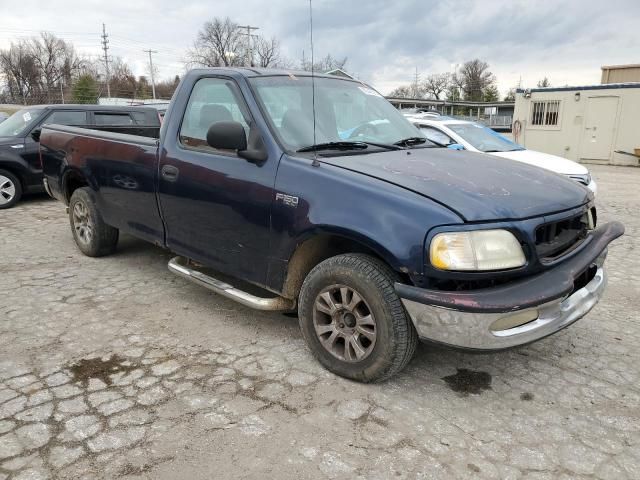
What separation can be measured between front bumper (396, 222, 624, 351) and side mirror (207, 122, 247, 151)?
1.46m

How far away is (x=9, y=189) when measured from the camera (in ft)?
28.3

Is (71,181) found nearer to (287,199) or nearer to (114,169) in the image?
(114,169)

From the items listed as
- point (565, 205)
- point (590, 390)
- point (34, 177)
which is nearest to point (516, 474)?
point (590, 390)

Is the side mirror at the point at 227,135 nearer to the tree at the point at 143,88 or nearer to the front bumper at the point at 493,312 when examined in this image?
the front bumper at the point at 493,312

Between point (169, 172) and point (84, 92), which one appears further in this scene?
point (84, 92)

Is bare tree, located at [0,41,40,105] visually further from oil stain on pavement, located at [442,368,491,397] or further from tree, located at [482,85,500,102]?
oil stain on pavement, located at [442,368,491,397]

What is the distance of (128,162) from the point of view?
448 centimetres

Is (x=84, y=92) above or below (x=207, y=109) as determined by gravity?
above

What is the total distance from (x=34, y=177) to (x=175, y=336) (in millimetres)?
6601

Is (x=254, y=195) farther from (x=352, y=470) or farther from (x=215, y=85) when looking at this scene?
(x=352, y=470)

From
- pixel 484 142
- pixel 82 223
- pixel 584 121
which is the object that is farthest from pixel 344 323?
pixel 584 121

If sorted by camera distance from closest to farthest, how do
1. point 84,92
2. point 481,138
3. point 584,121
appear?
point 481,138 < point 584,121 < point 84,92

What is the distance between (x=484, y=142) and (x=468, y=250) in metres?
7.08

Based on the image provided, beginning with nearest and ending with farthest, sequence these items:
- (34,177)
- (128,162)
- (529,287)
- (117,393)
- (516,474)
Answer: (516,474), (529,287), (117,393), (128,162), (34,177)
